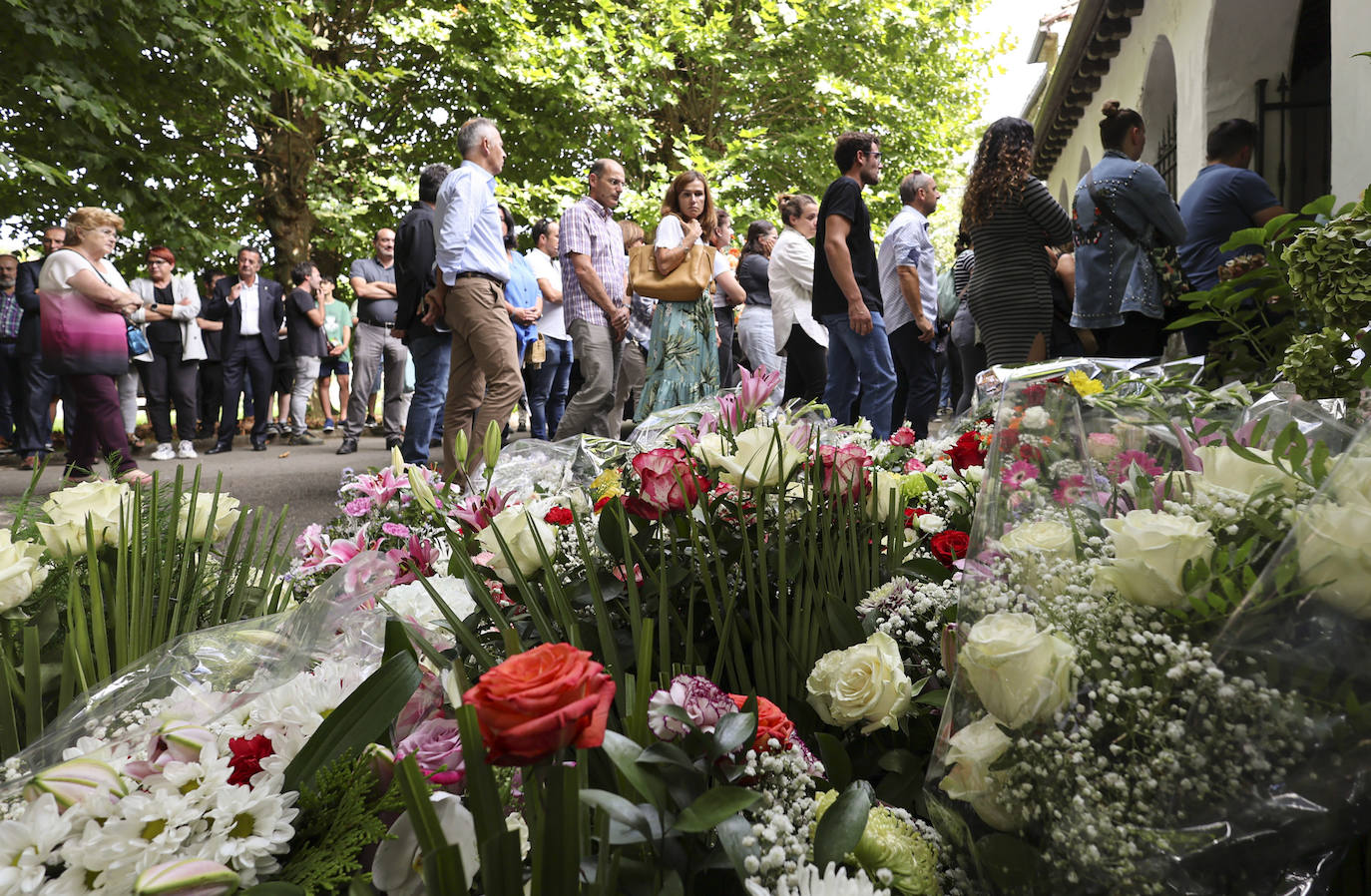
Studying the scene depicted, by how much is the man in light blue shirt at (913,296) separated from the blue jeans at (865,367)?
2.26 ft

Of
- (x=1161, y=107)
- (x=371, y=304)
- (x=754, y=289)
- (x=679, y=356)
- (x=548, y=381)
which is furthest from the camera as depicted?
(x=1161, y=107)

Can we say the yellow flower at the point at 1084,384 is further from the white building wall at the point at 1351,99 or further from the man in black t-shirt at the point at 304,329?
the man in black t-shirt at the point at 304,329

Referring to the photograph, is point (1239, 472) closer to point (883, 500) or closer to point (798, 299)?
point (883, 500)

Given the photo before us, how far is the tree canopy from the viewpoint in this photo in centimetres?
895

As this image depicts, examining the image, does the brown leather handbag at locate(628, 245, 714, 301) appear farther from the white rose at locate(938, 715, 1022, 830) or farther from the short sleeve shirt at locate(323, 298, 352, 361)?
the short sleeve shirt at locate(323, 298, 352, 361)

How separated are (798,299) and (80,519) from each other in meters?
4.92

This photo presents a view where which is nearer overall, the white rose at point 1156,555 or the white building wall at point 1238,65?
the white rose at point 1156,555

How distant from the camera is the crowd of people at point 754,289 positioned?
179 inches

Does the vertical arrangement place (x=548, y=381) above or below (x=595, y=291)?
below

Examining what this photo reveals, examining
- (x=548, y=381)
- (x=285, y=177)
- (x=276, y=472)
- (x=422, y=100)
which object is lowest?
(x=276, y=472)

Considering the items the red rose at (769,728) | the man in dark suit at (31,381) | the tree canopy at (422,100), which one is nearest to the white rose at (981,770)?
the red rose at (769,728)

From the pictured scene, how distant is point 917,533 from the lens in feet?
5.57

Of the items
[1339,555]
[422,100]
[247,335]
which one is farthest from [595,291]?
[422,100]

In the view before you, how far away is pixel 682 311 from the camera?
568 centimetres
